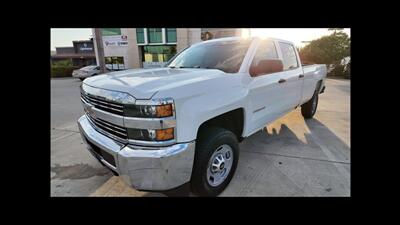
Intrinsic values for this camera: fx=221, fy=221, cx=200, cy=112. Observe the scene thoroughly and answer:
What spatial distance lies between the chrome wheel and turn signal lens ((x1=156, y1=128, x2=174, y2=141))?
681 millimetres

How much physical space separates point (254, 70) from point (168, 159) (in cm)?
166

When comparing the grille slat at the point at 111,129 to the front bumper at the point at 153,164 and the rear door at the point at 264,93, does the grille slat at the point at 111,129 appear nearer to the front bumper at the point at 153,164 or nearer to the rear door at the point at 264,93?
the front bumper at the point at 153,164

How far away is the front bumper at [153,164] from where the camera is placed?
190cm

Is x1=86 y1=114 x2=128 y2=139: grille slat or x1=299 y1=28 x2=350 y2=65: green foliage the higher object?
x1=299 y1=28 x2=350 y2=65: green foliage

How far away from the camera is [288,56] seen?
408 centimetres

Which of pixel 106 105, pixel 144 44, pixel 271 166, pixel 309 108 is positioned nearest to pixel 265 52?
pixel 271 166

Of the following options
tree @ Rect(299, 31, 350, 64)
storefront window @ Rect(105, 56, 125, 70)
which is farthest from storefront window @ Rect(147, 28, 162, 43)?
tree @ Rect(299, 31, 350, 64)

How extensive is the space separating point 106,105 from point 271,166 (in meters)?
2.46

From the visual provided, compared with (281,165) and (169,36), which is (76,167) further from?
(169,36)

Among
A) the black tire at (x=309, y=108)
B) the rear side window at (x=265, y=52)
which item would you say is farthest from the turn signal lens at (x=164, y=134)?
the black tire at (x=309, y=108)

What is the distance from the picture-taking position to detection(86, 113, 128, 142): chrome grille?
6.73 feet

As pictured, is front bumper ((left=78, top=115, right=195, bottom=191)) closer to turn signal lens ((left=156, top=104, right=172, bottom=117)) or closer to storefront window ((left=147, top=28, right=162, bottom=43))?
turn signal lens ((left=156, top=104, right=172, bottom=117))

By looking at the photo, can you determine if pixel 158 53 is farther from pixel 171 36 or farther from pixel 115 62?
pixel 115 62
